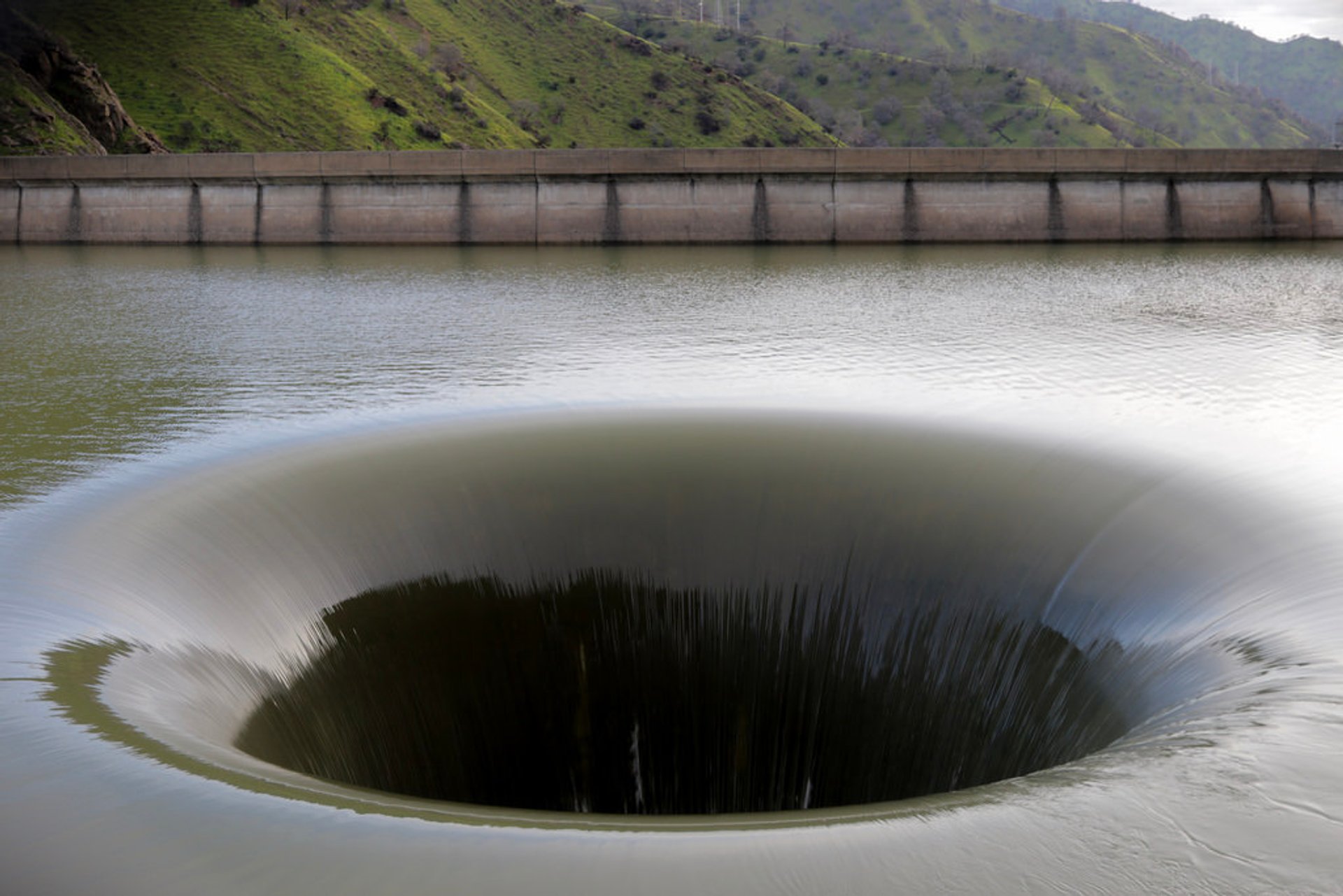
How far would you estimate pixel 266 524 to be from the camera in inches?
253

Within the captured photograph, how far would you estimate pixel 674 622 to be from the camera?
253 inches

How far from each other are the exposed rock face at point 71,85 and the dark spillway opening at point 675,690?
135 ft

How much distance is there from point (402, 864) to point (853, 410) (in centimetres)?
652

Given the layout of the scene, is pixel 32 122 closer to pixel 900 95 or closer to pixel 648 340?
pixel 648 340

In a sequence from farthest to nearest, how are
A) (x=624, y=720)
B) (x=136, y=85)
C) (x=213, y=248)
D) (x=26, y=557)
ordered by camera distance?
1. (x=136, y=85)
2. (x=213, y=248)
3. (x=624, y=720)
4. (x=26, y=557)

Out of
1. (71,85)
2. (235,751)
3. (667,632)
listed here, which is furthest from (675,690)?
(71,85)

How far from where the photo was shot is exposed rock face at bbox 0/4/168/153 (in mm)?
41219

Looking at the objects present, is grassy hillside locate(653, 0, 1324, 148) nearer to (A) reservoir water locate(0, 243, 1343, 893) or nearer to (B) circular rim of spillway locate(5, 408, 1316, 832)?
(A) reservoir water locate(0, 243, 1343, 893)

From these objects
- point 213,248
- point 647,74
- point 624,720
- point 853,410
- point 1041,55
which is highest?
point 1041,55

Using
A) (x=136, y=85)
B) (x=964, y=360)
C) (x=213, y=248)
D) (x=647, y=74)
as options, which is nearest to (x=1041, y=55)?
(x=647, y=74)

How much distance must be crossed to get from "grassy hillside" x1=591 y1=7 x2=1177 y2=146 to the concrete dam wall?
72648 millimetres

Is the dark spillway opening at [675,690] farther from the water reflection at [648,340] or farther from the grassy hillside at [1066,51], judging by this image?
the grassy hillside at [1066,51]

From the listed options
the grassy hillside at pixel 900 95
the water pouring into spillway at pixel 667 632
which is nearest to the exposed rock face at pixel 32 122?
the water pouring into spillway at pixel 667 632

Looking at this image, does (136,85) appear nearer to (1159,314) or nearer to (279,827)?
(1159,314)
